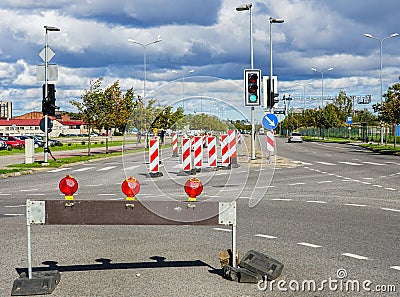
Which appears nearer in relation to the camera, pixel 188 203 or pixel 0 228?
pixel 188 203

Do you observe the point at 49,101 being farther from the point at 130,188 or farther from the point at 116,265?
the point at 130,188

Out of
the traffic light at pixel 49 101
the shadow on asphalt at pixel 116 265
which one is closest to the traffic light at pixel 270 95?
the traffic light at pixel 49 101

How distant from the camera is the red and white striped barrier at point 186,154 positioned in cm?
1477

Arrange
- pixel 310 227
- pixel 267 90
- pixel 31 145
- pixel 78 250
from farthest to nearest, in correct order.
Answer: pixel 31 145, pixel 267 90, pixel 310 227, pixel 78 250

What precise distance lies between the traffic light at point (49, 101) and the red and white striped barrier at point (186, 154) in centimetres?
1354

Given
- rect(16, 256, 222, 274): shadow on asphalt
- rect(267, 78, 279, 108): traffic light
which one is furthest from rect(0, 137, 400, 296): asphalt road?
rect(267, 78, 279, 108): traffic light

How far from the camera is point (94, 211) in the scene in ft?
22.6

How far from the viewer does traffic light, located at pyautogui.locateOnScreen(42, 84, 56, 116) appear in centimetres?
2856

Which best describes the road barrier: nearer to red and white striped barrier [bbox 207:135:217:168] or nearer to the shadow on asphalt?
the shadow on asphalt

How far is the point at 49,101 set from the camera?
2872 cm

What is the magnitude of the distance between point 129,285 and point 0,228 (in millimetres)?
4928

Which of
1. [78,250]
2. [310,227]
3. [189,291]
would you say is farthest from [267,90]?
[189,291]

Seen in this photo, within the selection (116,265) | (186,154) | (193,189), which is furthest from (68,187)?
(186,154)

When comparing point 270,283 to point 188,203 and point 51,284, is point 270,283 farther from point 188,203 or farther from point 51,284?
point 51,284
